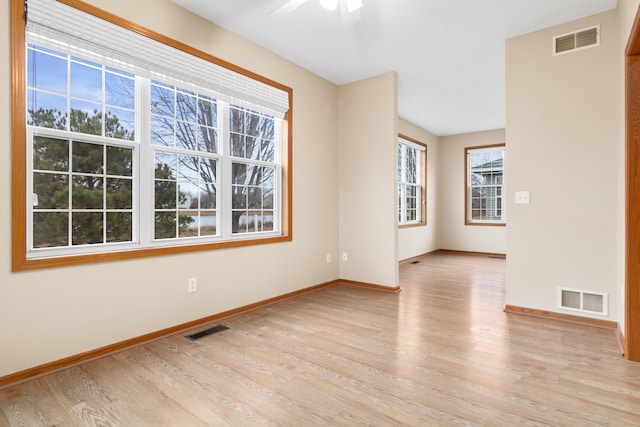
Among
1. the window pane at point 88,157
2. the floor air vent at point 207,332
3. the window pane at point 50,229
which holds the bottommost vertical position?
the floor air vent at point 207,332

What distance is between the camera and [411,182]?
7.14 m

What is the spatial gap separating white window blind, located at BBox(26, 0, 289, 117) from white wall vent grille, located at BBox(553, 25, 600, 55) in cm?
290

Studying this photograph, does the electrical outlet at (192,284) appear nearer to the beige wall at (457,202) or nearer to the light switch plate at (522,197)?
the light switch plate at (522,197)

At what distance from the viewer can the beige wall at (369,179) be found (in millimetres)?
4230

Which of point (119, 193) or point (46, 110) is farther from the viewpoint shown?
point (119, 193)

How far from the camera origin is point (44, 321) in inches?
84.4

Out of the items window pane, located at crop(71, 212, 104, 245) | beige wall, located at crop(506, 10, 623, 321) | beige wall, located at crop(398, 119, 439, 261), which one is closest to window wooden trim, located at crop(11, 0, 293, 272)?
window pane, located at crop(71, 212, 104, 245)

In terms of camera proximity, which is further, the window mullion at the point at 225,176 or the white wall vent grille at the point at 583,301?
the window mullion at the point at 225,176

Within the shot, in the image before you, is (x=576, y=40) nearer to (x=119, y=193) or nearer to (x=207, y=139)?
(x=207, y=139)

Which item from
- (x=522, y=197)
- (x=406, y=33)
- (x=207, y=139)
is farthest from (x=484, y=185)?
(x=207, y=139)

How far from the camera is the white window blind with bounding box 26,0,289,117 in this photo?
216 cm

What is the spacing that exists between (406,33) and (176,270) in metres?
3.08

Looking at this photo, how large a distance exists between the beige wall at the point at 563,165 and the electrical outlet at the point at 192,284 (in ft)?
10.0

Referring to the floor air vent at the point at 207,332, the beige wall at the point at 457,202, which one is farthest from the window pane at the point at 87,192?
the beige wall at the point at 457,202
